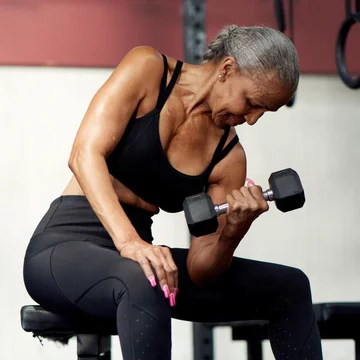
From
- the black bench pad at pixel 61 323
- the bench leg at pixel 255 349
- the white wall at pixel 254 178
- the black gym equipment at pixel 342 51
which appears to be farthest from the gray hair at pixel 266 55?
the white wall at pixel 254 178

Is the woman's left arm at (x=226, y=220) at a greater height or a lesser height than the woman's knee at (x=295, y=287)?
greater

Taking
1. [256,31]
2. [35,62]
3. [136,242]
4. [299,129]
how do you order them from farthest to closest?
[299,129]
[35,62]
[256,31]
[136,242]

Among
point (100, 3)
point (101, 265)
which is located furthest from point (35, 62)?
point (101, 265)

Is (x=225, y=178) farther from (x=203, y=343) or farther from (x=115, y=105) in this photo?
(x=203, y=343)

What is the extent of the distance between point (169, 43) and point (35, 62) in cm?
50

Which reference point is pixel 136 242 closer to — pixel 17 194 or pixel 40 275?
pixel 40 275

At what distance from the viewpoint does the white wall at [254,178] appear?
319 cm

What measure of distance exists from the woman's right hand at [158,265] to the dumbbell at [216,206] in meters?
0.10

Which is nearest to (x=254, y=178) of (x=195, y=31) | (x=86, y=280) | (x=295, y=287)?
(x=195, y=31)

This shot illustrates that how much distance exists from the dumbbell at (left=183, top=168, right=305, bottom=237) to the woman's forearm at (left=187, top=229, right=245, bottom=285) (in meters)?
0.11

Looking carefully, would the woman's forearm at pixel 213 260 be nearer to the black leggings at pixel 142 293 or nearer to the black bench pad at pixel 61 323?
the black leggings at pixel 142 293

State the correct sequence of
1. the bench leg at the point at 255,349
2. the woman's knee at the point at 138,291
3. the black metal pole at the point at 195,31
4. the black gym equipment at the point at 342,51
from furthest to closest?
the black metal pole at the point at 195,31
the bench leg at the point at 255,349
the black gym equipment at the point at 342,51
the woman's knee at the point at 138,291

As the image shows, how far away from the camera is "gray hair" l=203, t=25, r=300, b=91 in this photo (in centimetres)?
184

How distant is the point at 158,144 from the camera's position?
191cm
